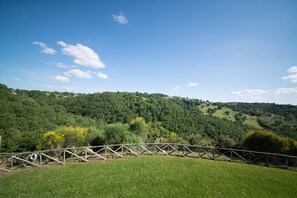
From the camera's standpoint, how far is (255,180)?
33.1ft

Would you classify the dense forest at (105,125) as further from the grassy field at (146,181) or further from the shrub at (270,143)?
the grassy field at (146,181)

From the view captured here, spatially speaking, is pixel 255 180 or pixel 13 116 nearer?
pixel 255 180

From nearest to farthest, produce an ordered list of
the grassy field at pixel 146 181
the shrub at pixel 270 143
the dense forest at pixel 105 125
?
the grassy field at pixel 146 181, the shrub at pixel 270 143, the dense forest at pixel 105 125

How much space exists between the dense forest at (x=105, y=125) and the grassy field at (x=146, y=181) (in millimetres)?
11682

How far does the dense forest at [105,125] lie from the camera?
24.0m

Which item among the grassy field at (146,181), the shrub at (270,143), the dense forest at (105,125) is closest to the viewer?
the grassy field at (146,181)

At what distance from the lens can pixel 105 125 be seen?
28391 millimetres

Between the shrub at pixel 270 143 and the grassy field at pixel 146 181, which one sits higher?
the shrub at pixel 270 143

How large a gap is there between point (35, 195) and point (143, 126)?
23.9 metres

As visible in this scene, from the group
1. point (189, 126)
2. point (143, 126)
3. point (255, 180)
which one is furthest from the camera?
point (189, 126)

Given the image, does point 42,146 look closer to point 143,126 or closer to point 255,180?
point 143,126

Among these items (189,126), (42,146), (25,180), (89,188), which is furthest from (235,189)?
(189,126)

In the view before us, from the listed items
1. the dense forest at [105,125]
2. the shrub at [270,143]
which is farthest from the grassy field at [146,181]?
the dense forest at [105,125]

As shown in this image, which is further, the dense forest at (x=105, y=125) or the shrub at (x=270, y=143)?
the dense forest at (x=105, y=125)
